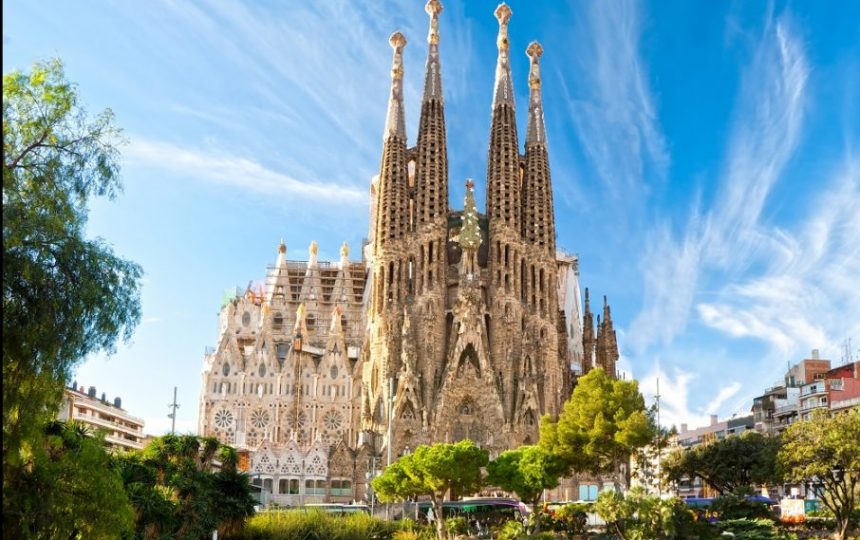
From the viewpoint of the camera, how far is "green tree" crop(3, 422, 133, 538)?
1345cm

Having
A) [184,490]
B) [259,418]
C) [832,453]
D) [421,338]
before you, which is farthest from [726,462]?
[259,418]

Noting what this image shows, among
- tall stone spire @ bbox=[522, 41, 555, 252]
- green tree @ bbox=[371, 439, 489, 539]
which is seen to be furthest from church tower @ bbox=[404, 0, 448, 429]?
green tree @ bbox=[371, 439, 489, 539]

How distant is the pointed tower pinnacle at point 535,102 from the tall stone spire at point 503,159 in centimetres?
196

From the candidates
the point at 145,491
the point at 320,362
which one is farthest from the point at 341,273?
the point at 145,491

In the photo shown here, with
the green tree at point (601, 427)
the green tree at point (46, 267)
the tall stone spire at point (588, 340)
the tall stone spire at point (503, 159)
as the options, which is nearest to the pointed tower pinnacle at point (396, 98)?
the tall stone spire at point (503, 159)

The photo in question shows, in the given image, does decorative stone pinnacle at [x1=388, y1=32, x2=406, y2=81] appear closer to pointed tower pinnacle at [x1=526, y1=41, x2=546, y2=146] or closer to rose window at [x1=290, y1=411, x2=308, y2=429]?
pointed tower pinnacle at [x1=526, y1=41, x2=546, y2=146]

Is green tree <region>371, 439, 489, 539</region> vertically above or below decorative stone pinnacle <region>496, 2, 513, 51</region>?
below

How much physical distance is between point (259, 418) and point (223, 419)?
2772 mm

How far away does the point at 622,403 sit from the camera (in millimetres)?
45906

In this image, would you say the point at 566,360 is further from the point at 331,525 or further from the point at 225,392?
the point at 331,525

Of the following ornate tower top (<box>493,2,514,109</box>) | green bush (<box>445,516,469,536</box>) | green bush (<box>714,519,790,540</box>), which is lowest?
green bush (<box>445,516,469,536</box>)

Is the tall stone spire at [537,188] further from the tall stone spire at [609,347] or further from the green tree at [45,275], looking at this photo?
the green tree at [45,275]

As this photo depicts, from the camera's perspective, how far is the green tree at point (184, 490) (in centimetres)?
2316

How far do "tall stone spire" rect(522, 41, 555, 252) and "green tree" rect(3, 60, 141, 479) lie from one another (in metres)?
56.5
